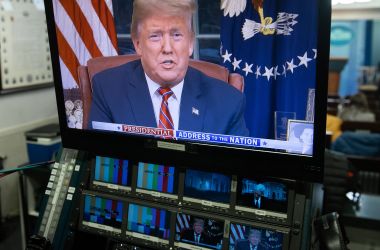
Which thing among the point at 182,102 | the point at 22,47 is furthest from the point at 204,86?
the point at 22,47

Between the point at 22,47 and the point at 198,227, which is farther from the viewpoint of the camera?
the point at 22,47

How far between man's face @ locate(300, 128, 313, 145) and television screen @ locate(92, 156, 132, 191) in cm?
71

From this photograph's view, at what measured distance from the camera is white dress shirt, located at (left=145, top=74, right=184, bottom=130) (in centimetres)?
138

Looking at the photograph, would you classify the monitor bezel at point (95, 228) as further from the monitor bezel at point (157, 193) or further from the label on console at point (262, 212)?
the label on console at point (262, 212)

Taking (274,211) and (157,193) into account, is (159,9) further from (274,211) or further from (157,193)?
(274,211)

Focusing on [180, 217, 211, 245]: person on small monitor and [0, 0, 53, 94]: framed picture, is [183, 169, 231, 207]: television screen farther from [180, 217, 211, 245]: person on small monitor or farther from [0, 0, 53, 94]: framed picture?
[0, 0, 53, 94]: framed picture

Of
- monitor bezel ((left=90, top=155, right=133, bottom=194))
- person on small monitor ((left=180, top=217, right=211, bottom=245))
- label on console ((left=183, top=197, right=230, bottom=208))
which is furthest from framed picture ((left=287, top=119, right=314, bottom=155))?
monitor bezel ((left=90, top=155, right=133, bottom=194))

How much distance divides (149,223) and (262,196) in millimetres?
460

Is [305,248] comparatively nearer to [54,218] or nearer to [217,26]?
[217,26]

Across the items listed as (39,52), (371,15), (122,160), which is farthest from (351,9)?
(39,52)

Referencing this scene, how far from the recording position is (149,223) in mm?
1539

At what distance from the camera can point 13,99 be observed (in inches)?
123

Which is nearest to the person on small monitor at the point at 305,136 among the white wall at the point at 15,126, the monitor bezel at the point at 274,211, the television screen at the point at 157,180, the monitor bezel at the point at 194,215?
the monitor bezel at the point at 274,211

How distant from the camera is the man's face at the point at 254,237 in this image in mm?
1392
